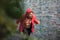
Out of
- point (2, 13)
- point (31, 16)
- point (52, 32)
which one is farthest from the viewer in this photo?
point (52, 32)

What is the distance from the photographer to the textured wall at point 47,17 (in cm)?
136

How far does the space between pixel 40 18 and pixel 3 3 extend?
1112 millimetres

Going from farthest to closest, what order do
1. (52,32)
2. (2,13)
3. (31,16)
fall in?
(52,32) < (31,16) < (2,13)

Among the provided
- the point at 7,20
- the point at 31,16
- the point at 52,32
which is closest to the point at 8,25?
the point at 7,20

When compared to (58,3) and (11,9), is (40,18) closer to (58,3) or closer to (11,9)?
(58,3)

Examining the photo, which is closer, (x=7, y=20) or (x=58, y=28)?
(x=7, y=20)

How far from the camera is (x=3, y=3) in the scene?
28 centimetres

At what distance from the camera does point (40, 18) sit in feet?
4.53

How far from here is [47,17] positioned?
1.38m

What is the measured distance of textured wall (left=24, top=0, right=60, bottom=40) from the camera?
1.36 meters

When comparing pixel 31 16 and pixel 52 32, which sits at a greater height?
pixel 31 16

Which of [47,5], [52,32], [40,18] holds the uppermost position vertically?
[47,5]

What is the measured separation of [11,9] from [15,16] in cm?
2

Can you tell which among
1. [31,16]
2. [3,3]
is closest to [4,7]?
[3,3]
